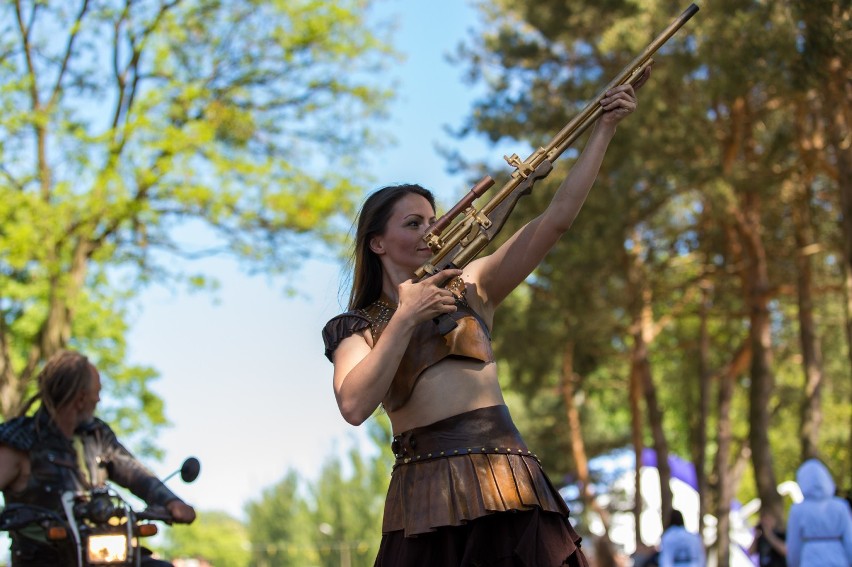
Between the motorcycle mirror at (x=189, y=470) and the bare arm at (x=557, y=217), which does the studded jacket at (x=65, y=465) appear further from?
the bare arm at (x=557, y=217)

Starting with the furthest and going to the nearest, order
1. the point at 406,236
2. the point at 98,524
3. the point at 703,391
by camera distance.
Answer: the point at 703,391
the point at 98,524
the point at 406,236

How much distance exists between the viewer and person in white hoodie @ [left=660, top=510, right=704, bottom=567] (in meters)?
15.9

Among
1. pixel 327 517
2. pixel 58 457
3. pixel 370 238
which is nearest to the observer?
pixel 370 238

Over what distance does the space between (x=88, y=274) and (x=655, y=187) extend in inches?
406

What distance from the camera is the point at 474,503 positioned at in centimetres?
348

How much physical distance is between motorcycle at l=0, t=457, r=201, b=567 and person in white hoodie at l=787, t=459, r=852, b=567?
7033 mm

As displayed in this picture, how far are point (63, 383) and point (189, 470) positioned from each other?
3.25 feet

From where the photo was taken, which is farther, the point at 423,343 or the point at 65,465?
the point at 65,465

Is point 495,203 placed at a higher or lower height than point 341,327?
higher

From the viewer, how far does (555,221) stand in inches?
152

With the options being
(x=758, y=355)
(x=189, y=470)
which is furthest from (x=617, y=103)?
(x=758, y=355)

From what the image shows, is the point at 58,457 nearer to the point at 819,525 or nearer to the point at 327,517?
the point at 819,525

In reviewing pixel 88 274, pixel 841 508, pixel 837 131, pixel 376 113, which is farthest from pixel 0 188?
pixel 841 508

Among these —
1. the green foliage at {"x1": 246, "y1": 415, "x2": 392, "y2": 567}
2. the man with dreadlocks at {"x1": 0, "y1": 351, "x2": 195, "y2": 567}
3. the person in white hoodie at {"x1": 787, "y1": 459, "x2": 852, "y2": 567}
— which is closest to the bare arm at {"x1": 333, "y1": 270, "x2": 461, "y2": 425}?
the man with dreadlocks at {"x1": 0, "y1": 351, "x2": 195, "y2": 567}
